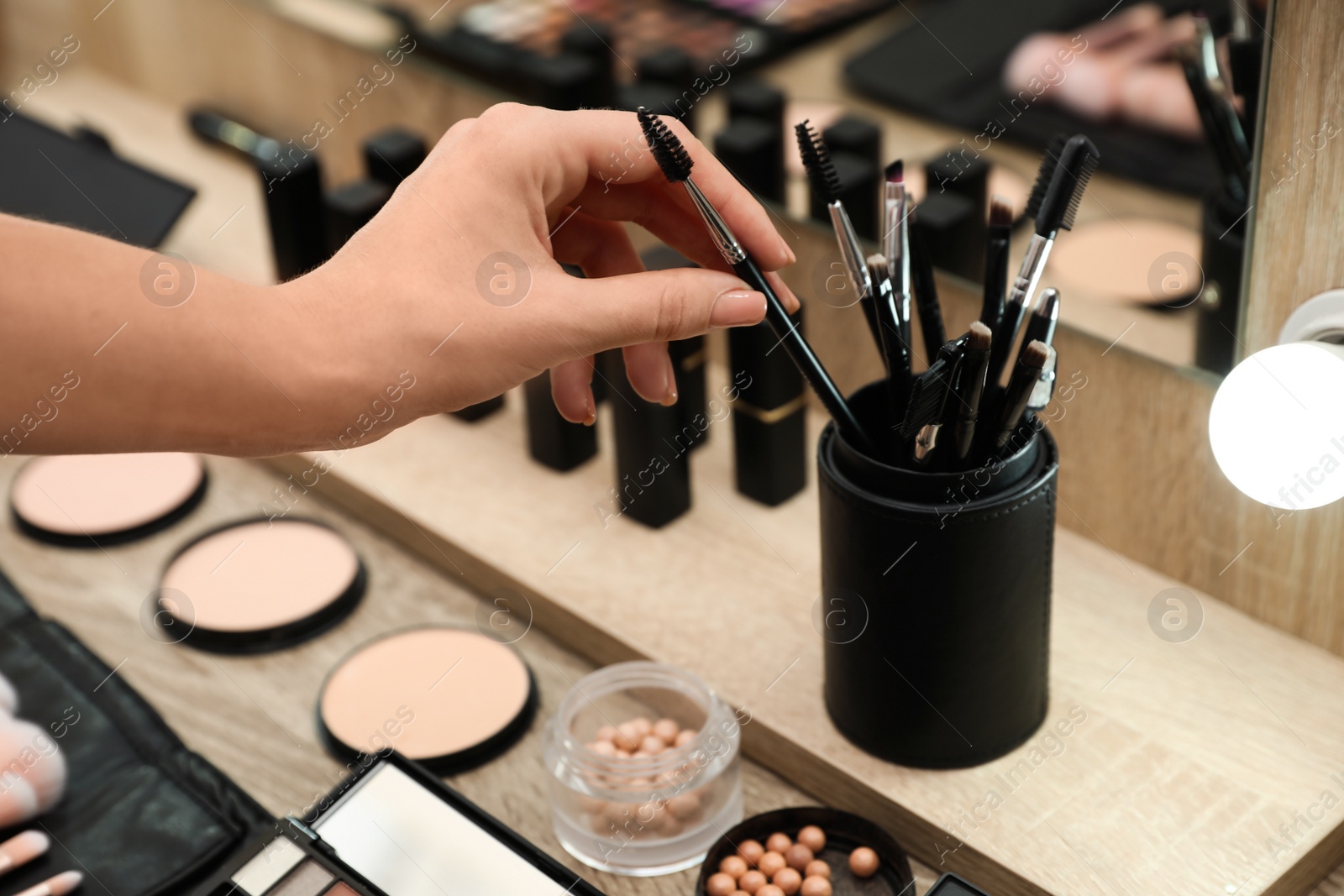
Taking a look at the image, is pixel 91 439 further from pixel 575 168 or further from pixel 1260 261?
pixel 1260 261

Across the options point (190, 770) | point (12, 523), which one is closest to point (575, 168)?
point (190, 770)

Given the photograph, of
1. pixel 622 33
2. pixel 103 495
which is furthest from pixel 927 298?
pixel 103 495

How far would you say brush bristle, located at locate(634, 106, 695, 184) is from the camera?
459 millimetres

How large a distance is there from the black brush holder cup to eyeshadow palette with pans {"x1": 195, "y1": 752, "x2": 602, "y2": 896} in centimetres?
14

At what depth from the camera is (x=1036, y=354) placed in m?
0.45

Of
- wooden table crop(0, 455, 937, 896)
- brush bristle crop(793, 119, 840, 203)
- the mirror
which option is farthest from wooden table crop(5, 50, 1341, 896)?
brush bristle crop(793, 119, 840, 203)

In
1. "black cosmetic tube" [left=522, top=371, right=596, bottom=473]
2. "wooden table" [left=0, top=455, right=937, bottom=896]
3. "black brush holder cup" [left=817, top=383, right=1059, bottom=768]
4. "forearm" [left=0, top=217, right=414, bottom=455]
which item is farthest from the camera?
"black cosmetic tube" [left=522, top=371, right=596, bottom=473]

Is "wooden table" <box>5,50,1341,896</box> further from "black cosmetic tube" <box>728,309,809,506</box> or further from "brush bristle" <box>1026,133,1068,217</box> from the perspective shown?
"brush bristle" <box>1026,133,1068,217</box>

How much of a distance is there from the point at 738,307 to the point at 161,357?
0.63 ft

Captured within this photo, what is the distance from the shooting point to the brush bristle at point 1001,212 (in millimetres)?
503

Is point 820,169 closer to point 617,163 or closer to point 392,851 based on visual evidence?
point 617,163

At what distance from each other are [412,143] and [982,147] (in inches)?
13.2

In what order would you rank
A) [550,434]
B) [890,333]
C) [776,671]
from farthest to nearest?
[550,434]
[776,671]
[890,333]

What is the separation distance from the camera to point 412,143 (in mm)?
810
